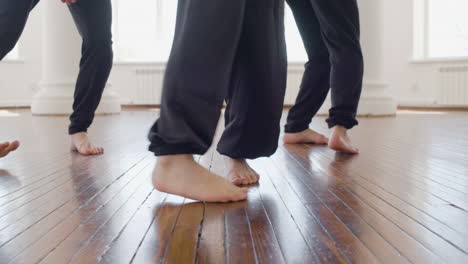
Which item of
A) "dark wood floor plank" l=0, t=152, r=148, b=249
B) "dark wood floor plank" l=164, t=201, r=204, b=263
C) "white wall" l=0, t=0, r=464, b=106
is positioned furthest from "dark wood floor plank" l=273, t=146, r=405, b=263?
"white wall" l=0, t=0, r=464, b=106

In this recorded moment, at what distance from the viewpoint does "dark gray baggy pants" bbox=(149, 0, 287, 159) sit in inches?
39.5

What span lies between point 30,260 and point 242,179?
69cm

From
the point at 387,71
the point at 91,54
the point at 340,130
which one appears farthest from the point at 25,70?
the point at 340,130

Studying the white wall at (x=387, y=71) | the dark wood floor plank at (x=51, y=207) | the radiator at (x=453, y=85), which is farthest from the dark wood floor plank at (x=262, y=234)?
the radiator at (x=453, y=85)

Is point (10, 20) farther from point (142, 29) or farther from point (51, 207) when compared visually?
point (142, 29)

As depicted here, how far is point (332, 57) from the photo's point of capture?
193cm

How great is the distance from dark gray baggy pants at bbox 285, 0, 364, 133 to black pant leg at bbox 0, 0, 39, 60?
3.39ft

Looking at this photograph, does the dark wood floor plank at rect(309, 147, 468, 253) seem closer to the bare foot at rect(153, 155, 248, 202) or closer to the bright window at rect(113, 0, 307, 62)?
the bare foot at rect(153, 155, 248, 202)

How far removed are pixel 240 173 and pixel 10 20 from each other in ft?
3.06

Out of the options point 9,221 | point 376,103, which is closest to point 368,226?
point 9,221

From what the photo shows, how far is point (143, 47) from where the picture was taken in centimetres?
774

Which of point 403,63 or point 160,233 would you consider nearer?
point 160,233

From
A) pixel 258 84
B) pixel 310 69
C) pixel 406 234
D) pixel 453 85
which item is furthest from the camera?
pixel 453 85

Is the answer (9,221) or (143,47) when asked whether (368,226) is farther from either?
(143,47)
